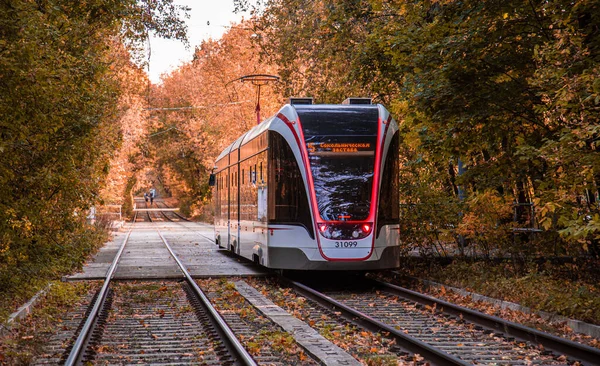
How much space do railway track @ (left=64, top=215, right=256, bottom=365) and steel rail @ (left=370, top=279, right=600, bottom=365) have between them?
11.3 ft

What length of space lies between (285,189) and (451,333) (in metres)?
5.86

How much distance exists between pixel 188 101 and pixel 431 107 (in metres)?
55.4

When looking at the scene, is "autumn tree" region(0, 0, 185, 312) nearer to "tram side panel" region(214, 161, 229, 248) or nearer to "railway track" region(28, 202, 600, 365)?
"railway track" region(28, 202, 600, 365)

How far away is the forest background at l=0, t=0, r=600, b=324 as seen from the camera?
10.5m

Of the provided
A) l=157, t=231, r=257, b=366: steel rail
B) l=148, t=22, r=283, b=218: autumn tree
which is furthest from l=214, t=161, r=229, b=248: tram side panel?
l=157, t=231, r=257, b=366: steel rail

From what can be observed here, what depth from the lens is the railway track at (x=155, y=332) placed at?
8.85m

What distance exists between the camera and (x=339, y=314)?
12039 millimetres

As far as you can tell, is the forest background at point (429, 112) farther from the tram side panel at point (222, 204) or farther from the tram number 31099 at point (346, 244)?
the tram side panel at point (222, 204)

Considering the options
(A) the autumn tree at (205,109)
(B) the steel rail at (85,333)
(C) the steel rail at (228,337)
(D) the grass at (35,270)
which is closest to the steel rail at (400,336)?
(C) the steel rail at (228,337)

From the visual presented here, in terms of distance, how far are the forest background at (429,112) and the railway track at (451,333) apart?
1593 millimetres

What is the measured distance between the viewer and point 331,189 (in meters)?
15.2

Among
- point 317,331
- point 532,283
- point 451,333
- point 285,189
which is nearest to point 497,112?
point 532,283

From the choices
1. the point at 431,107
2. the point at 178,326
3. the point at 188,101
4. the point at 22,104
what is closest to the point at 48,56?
the point at 22,104

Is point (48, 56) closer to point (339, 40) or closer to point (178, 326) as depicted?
point (178, 326)
